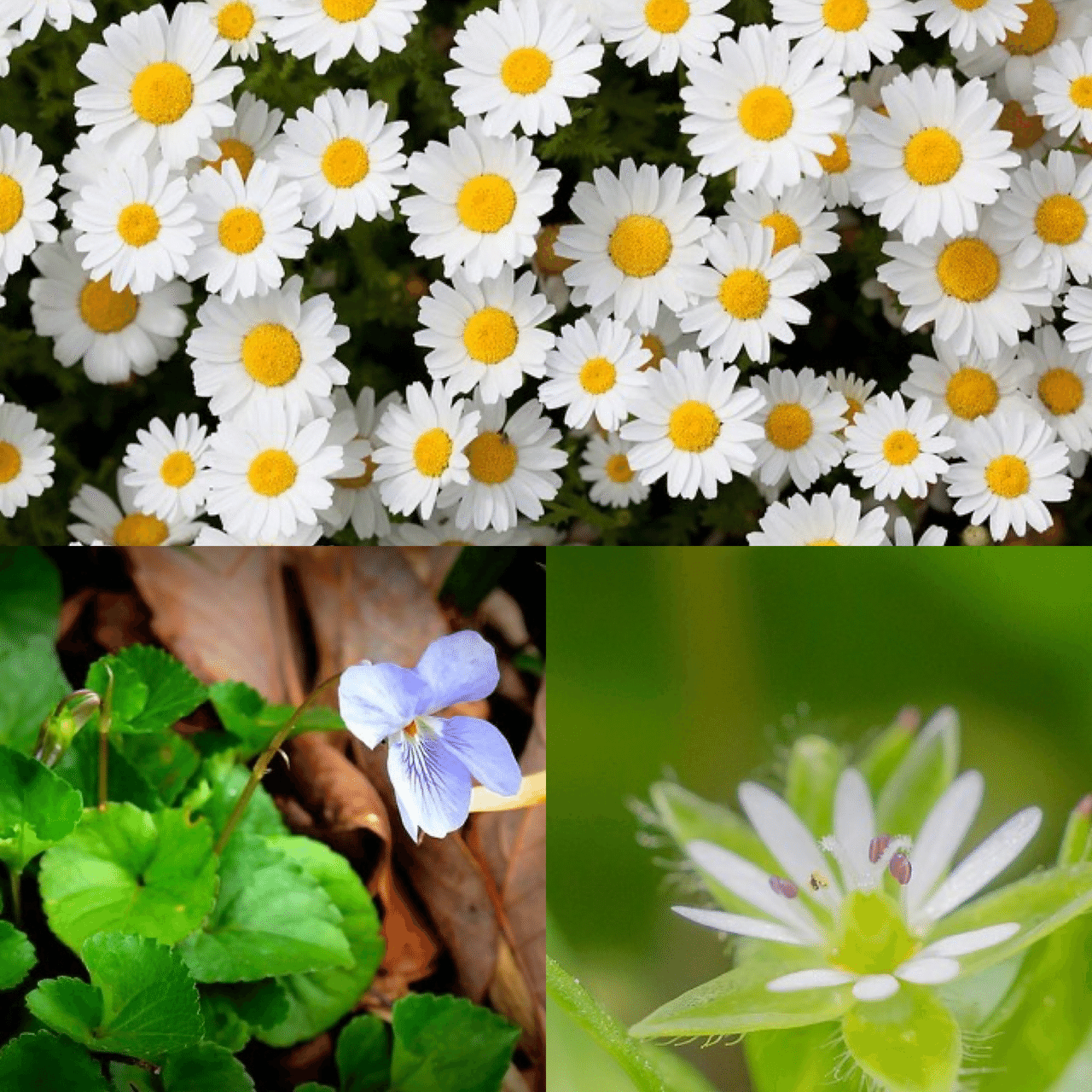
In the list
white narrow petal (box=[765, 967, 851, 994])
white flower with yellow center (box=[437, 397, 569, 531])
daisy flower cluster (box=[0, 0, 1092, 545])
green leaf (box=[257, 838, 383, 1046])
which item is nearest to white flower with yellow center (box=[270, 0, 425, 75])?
daisy flower cluster (box=[0, 0, 1092, 545])

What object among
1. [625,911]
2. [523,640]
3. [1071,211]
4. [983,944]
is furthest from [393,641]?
[1071,211]

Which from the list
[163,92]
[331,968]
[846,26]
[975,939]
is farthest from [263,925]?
[846,26]

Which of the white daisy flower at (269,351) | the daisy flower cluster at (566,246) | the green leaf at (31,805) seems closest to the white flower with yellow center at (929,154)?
the daisy flower cluster at (566,246)

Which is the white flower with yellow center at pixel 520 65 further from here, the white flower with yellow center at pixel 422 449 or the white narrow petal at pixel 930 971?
A: the white narrow petal at pixel 930 971

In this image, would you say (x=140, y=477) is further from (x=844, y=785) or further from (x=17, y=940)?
(x=844, y=785)

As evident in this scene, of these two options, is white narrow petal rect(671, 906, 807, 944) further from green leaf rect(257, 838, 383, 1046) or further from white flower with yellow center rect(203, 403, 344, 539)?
white flower with yellow center rect(203, 403, 344, 539)

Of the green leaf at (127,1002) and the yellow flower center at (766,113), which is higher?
the yellow flower center at (766,113)
